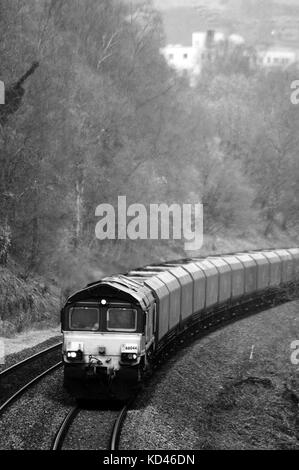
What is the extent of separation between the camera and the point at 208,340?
2856 centimetres

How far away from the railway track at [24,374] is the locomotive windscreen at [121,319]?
319cm

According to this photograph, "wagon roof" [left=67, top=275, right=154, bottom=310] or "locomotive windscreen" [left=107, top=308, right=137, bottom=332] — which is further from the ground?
"wagon roof" [left=67, top=275, right=154, bottom=310]

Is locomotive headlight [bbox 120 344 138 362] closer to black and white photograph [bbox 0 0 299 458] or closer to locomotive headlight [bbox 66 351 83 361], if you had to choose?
black and white photograph [bbox 0 0 299 458]

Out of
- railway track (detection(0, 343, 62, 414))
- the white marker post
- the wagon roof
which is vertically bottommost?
the white marker post

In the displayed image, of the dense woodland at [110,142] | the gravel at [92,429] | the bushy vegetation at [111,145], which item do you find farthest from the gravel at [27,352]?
the bushy vegetation at [111,145]

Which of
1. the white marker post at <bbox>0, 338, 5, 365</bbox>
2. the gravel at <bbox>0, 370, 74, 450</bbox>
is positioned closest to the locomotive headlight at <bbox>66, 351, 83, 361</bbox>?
the gravel at <bbox>0, 370, 74, 450</bbox>

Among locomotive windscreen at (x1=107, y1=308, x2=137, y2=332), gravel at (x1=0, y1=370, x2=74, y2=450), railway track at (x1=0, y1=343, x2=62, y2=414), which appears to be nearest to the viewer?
gravel at (x1=0, y1=370, x2=74, y2=450)

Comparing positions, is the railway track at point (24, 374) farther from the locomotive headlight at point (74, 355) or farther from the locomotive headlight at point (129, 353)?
the locomotive headlight at point (129, 353)

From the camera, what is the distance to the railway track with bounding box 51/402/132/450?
16.0 meters

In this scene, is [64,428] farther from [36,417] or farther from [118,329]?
[118,329]

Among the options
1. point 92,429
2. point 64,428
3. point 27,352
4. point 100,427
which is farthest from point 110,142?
point 64,428

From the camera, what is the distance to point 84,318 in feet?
63.8

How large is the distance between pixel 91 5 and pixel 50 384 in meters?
37.3

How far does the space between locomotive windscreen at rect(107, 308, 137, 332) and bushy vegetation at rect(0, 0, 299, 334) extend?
15541mm
